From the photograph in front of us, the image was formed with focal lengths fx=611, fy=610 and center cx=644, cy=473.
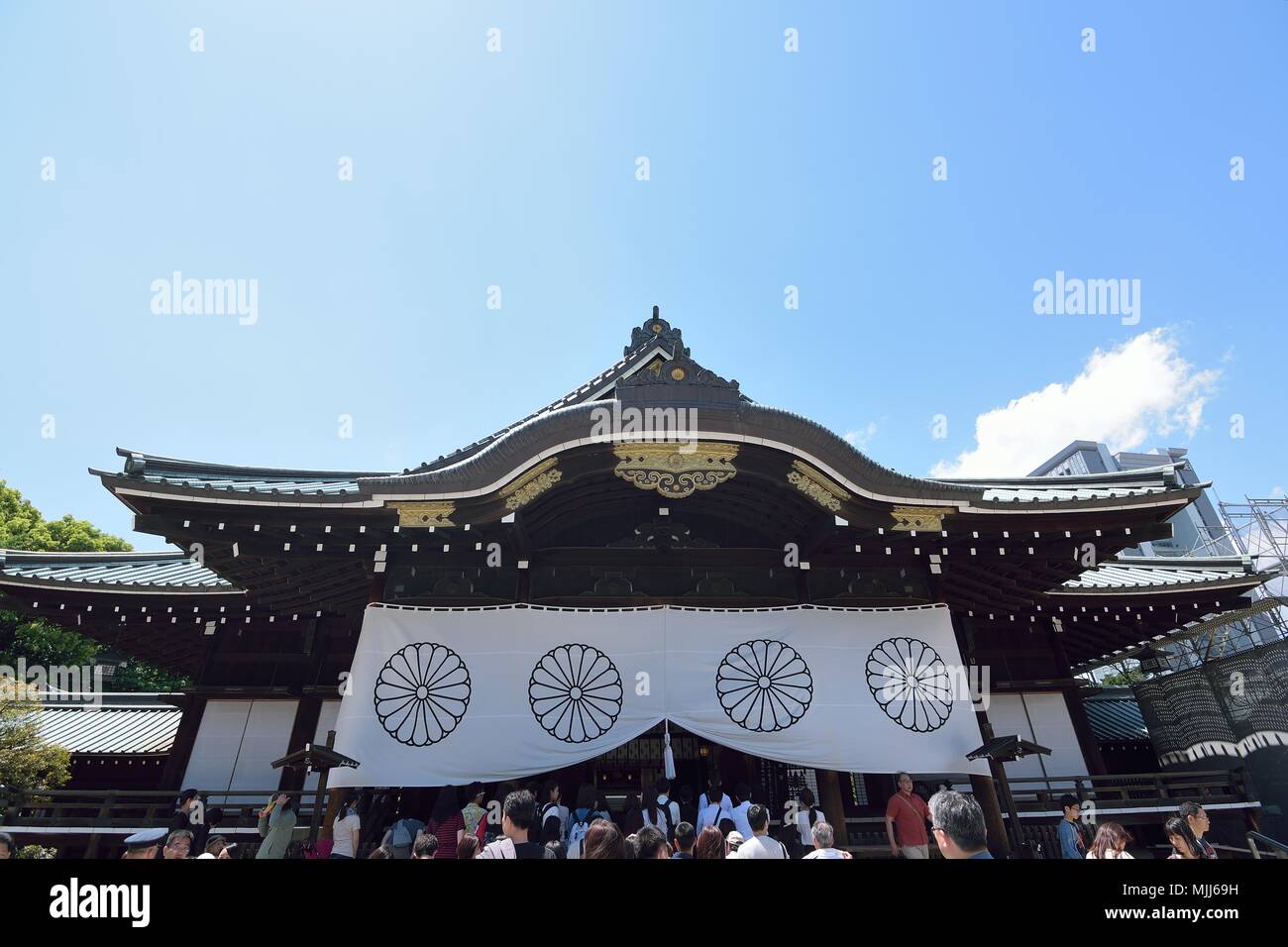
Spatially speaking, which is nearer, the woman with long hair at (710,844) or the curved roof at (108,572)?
the woman with long hair at (710,844)

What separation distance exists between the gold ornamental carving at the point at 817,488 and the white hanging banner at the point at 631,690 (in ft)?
5.08

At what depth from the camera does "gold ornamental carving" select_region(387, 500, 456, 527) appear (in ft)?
24.3

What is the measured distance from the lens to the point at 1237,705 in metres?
10.5

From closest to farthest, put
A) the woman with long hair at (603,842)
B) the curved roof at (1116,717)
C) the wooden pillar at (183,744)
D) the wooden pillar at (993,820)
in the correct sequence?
1. the woman with long hair at (603,842)
2. the wooden pillar at (993,820)
3. the wooden pillar at (183,744)
4. the curved roof at (1116,717)

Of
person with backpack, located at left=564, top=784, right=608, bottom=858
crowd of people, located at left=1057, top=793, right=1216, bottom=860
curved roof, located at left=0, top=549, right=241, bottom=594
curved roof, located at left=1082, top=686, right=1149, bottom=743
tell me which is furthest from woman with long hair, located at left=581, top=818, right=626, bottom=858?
curved roof, located at left=1082, top=686, right=1149, bottom=743

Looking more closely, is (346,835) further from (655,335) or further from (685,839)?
(655,335)

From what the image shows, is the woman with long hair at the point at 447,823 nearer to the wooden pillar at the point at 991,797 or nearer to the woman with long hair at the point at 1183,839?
the wooden pillar at the point at 991,797

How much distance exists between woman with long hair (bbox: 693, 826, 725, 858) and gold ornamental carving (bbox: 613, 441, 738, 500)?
4.38m

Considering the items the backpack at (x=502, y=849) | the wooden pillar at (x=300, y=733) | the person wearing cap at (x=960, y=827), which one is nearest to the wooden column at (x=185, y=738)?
Result: the wooden pillar at (x=300, y=733)

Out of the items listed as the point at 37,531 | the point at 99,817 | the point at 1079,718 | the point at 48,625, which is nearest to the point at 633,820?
the point at 99,817

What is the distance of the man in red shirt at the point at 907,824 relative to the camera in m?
6.69

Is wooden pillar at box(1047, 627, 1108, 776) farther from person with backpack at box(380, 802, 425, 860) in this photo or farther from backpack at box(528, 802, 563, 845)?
person with backpack at box(380, 802, 425, 860)
